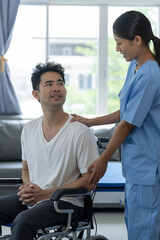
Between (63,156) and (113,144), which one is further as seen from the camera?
(63,156)

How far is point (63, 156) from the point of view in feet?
7.07

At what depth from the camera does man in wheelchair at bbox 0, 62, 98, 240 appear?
2.01 m

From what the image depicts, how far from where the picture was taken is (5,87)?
15.9ft

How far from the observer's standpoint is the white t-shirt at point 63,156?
6.98ft

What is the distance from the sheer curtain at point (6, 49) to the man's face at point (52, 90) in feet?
8.55

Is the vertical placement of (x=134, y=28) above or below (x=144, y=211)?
above

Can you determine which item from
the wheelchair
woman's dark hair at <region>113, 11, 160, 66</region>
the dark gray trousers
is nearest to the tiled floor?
the wheelchair

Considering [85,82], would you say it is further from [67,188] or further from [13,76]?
[67,188]

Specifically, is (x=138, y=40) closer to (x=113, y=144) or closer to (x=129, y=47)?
(x=129, y=47)

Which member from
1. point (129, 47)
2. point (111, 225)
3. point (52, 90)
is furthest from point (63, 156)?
point (111, 225)

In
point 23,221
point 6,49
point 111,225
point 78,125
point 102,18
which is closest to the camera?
point 23,221

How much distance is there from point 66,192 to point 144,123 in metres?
0.46

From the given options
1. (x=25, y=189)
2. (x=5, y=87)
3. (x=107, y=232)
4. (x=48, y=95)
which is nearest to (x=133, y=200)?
(x=25, y=189)

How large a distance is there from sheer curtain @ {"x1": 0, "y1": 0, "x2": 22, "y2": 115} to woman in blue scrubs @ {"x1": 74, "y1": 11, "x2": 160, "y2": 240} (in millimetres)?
3018
